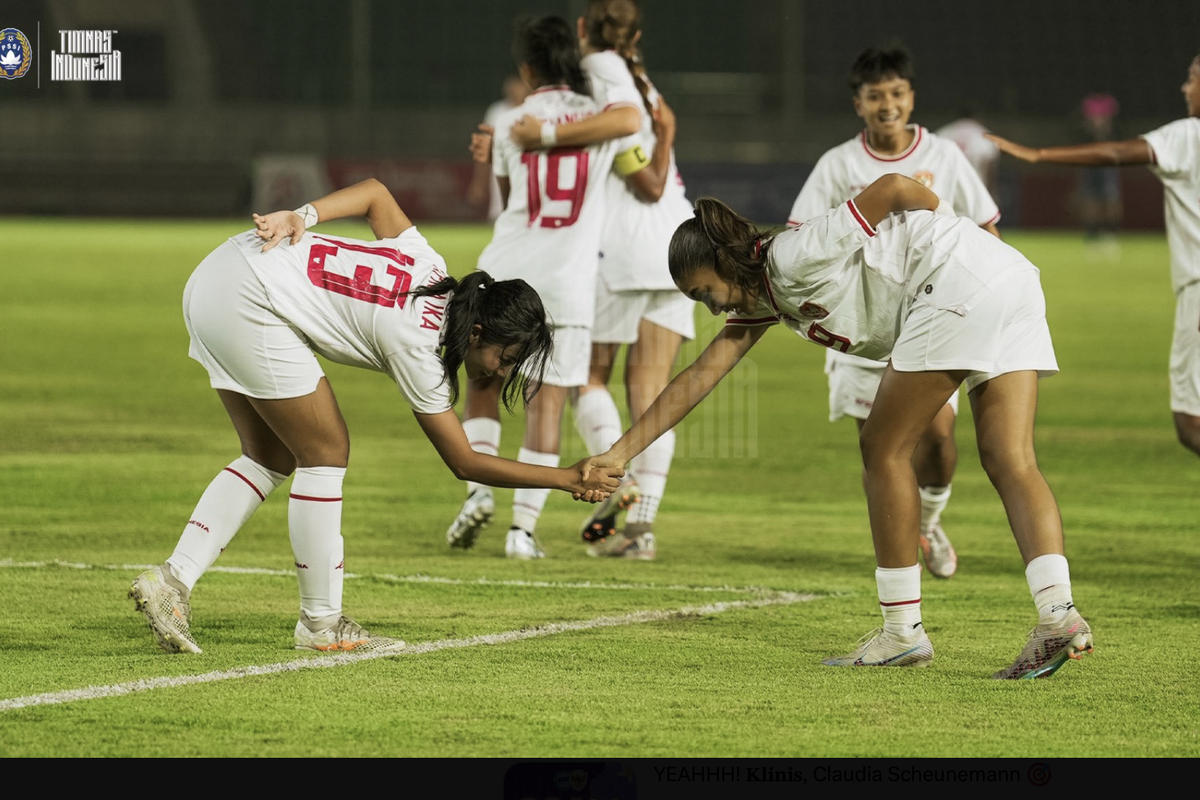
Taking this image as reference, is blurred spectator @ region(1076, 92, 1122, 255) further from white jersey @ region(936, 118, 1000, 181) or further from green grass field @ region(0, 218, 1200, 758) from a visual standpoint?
green grass field @ region(0, 218, 1200, 758)

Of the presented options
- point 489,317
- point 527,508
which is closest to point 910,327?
point 489,317

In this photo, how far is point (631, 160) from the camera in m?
7.87

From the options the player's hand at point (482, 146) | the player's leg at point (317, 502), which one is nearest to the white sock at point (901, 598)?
the player's leg at point (317, 502)

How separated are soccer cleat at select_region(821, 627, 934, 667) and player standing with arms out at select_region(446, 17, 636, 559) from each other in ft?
8.57

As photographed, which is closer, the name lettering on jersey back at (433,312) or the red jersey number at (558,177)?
the name lettering on jersey back at (433,312)

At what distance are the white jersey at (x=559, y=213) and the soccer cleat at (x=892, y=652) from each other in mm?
2750

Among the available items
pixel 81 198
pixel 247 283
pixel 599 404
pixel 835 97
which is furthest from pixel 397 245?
pixel 835 97

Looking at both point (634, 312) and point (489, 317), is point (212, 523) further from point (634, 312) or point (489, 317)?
point (634, 312)

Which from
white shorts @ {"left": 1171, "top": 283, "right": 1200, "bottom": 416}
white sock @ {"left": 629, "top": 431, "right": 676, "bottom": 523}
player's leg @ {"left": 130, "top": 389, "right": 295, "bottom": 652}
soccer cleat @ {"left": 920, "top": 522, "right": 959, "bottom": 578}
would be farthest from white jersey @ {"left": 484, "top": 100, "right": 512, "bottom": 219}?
white shorts @ {"left": 1171, "top": 283, "right": 1200, "bottom": 416}

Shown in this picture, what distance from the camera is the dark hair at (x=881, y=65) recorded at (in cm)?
691

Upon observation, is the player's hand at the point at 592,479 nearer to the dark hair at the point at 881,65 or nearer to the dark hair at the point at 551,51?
the dark hair at the point at 881,65

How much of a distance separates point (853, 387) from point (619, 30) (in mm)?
1977

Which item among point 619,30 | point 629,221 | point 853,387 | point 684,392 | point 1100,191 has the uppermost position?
point 619,30
